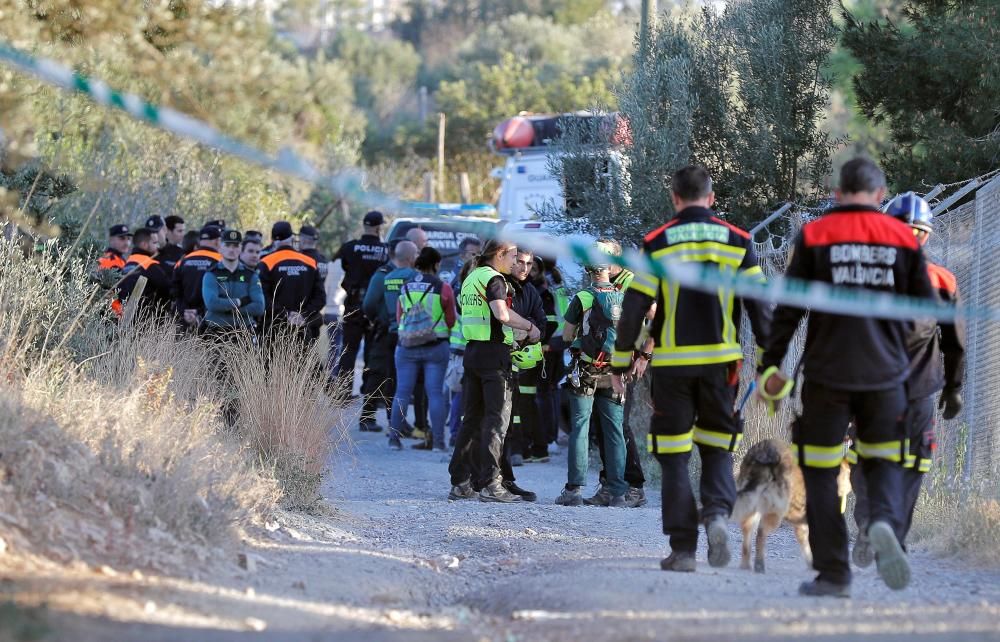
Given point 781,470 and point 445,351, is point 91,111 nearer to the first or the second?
point 445,351

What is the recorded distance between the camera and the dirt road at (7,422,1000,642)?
5668 millimetres

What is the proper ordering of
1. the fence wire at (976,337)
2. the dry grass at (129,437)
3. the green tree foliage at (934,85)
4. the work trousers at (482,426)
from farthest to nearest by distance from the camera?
the green tree foliage at (934,85)
the work trousers at (482,426)
the fence wire at (976,337)
the dry grass at (129,437)

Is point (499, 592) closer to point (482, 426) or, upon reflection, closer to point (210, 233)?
point (482, 426)

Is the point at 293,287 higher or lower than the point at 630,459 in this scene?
higher

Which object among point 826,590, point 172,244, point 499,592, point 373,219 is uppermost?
point 373,219

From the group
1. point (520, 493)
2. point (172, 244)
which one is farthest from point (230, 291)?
point (520, 493)

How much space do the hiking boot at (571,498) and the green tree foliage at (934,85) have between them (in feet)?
14.8

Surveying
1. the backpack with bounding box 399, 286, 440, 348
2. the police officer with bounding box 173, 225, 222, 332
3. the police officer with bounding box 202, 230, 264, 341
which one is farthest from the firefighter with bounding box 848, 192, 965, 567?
the police officer with bounding box 173, 225, 222, 332

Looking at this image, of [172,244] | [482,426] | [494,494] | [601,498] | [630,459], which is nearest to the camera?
[482,426]

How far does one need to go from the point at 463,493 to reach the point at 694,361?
3.98 m

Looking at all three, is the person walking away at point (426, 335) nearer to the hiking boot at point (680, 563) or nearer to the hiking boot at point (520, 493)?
the hiking boot at point (520, 493)

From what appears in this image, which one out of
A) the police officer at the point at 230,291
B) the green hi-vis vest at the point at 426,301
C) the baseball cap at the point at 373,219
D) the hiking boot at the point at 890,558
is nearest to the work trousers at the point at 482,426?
the police officer at the point at 230,291

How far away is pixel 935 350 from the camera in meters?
7.44

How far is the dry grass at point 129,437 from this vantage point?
262 inches
